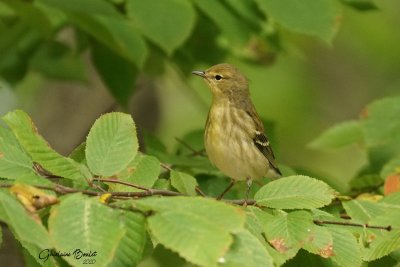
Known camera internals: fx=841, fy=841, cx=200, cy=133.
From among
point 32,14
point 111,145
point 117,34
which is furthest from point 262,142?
point 111,145

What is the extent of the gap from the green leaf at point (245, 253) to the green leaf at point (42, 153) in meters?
0.76

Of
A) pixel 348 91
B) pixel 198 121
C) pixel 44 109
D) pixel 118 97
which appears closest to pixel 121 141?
pixel 118 97

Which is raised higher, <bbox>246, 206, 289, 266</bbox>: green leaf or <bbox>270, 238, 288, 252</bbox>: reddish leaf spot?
<bbox>270, 238, 288, 252</bbox>: reddish leaf spot

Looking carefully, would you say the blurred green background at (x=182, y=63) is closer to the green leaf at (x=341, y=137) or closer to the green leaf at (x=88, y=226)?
the green leaf at (x=341, y=137)

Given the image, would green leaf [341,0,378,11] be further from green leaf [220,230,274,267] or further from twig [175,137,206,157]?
green leaf [220,230,274,267]

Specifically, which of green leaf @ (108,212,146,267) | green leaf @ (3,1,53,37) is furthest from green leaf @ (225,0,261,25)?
green leaf @ (108,212,146,267)

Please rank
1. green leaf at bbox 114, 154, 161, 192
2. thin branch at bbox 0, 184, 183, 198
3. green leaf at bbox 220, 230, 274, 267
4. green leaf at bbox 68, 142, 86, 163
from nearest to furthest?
green leaf at bbox 220, 230, 274, 267 < thin branch at bbox 0, 184, 183, 198 < green leaf at bbox 114, 154, 161, 192 < green leaf at bbox 68, 142, 86, 163

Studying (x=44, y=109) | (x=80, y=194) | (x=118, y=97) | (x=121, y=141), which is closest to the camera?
(x=80, y=194)

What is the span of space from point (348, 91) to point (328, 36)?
31.8ft

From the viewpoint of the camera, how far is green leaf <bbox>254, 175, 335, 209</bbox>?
3.79 meters

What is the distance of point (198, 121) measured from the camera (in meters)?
13.5

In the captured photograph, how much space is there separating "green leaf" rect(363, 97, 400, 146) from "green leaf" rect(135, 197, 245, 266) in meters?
3.09

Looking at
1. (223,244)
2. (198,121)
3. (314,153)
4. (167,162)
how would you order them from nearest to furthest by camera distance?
(223,244) < (167,162) < (198,121) < (314,153)

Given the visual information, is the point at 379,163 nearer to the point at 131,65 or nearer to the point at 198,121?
the point at 131,65
